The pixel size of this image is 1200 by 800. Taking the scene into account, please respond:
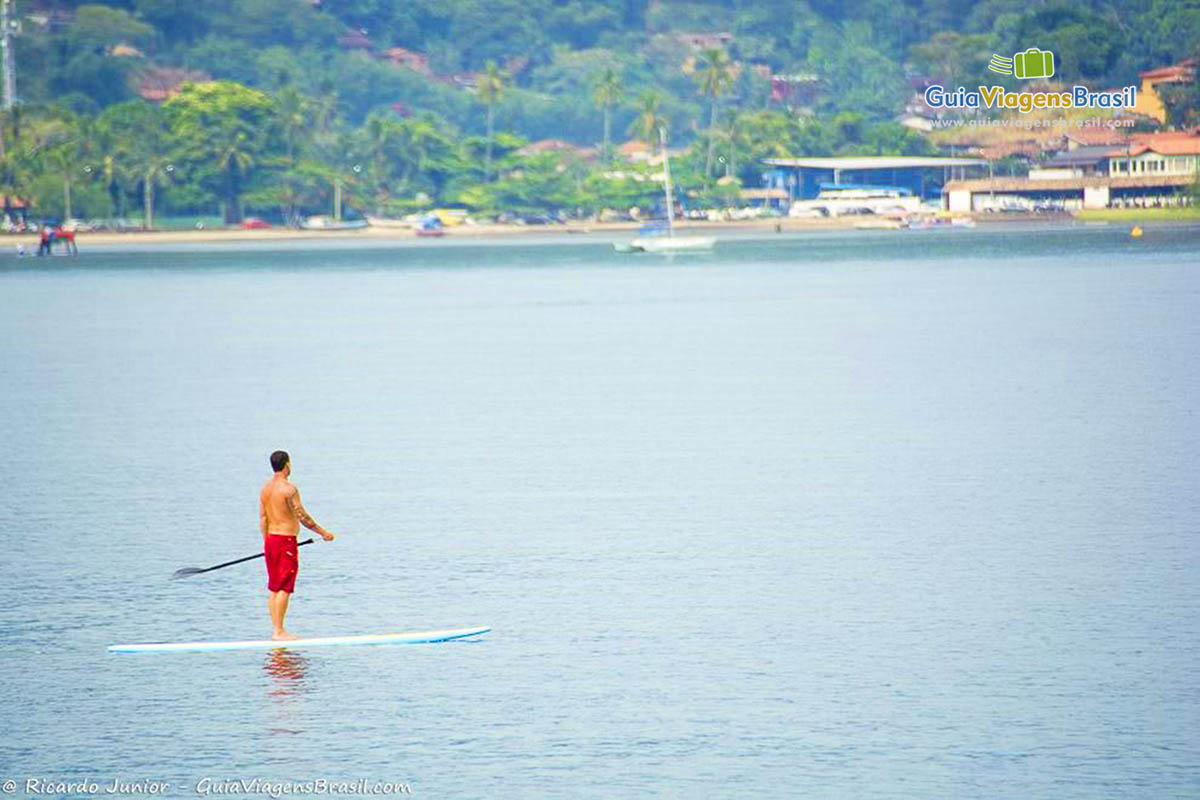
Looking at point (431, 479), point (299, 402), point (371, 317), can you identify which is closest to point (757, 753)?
point (431, 479)

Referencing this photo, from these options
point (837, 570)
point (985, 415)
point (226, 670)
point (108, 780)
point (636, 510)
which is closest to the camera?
point (108, 780)

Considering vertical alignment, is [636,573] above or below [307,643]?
below

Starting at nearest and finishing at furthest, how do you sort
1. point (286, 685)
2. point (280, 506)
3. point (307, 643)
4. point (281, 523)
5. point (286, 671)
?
point (280, 506) → point (281, 523) → point (286, 685) → point (286, 671) → point (307, 643)

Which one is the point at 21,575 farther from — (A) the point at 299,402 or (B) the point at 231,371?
(B) the point at 231,371

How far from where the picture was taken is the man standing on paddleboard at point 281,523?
22.6m

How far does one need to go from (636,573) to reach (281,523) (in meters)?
7.56

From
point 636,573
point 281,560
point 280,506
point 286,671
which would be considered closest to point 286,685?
point 286,671

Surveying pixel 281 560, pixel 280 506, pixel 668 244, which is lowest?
pixel 281 560

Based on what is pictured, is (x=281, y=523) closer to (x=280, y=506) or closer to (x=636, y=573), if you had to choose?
(x=280, y=506)

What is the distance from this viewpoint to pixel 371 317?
9988 centimetres

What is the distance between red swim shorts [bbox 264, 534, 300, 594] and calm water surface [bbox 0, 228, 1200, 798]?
115 cm

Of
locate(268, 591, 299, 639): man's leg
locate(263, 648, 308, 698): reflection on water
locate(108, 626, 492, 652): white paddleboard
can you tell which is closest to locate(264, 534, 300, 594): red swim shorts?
locate(268, 591, 299, 639): man's leg

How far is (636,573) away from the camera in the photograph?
→ 2903 cm

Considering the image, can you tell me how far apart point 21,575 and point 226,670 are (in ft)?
22.7
